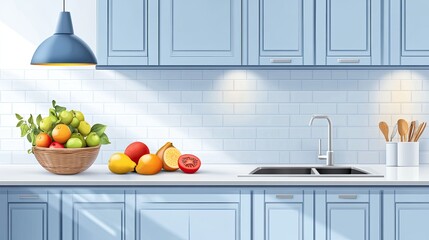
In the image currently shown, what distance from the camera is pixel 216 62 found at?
3.85m

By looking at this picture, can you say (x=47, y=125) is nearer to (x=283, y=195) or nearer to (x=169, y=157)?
(x=169, y=157)

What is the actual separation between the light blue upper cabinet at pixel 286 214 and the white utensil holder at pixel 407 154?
2.87 feet

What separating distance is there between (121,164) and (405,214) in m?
1.57

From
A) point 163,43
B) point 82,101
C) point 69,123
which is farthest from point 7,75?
point 163,43

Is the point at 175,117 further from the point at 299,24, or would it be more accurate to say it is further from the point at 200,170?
the point at 299,24

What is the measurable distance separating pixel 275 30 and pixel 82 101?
1342mm

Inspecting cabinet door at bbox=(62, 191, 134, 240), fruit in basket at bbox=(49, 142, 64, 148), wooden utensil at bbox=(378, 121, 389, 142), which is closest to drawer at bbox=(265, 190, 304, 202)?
cabinet door at bbox=(62, 191, 134, 240)

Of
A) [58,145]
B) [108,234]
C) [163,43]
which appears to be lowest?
[108,234]

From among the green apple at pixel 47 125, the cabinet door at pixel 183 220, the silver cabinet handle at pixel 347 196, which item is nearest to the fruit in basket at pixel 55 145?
the green apple at pixel 47 125

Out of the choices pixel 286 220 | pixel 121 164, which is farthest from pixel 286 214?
pixel 121 164

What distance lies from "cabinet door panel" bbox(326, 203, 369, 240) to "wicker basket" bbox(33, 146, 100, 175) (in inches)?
53.2

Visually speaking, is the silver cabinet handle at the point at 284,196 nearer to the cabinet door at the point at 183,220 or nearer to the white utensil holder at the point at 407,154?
the cabinet door at the point at 183,220

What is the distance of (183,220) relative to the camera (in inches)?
138

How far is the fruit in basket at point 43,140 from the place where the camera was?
3.59m
